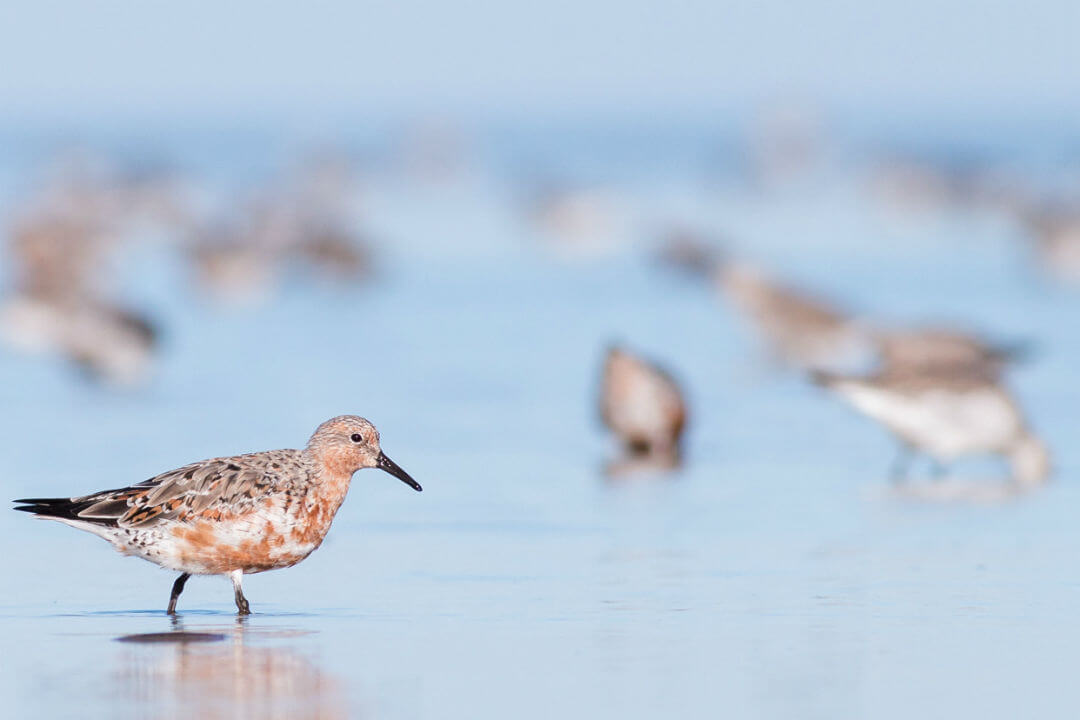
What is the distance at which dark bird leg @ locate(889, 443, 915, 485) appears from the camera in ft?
34.6

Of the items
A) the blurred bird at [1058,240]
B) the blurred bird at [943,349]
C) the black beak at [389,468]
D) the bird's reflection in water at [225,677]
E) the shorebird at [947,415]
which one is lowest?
the bird's reflection in water at [225,677]

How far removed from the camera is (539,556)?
26.8 feet

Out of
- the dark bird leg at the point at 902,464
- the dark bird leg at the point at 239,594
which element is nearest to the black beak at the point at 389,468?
the dark bird leg at the point at 239,594

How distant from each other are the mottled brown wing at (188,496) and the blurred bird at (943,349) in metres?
6.17

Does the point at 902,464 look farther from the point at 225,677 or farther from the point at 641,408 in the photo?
the point at 225,677

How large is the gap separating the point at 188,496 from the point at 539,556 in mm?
1684

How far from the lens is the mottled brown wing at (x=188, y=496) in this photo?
6.97 meters

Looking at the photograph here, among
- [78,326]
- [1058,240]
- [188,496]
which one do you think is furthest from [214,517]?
[1058,240]

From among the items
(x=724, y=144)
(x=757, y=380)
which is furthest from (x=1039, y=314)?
(x=724, y=144)

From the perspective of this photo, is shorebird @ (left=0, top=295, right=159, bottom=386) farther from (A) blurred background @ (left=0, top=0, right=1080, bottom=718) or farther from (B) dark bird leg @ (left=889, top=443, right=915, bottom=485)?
(B) dark bird leg @ (left=889, top=443, right=915, bottom=485)

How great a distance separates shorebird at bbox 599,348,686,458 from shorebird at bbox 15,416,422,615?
419 cm

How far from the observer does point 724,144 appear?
2638 inches

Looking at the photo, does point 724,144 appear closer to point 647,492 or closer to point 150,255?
point 150,255

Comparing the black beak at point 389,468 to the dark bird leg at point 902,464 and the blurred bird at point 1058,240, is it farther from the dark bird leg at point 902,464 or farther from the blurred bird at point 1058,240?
the blurred bird at point 1058,240
